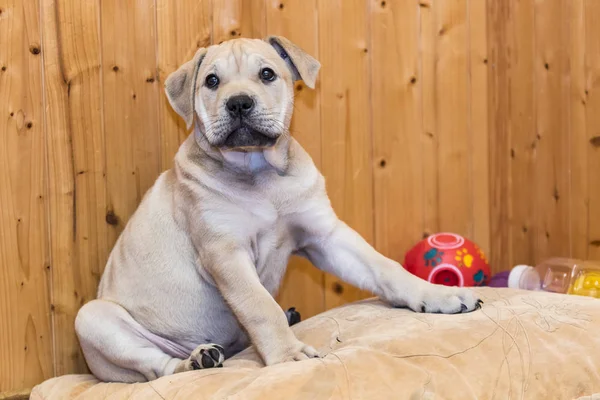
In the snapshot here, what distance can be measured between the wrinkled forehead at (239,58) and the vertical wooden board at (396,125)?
3.85ft

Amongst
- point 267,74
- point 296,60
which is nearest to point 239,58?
point 267,74

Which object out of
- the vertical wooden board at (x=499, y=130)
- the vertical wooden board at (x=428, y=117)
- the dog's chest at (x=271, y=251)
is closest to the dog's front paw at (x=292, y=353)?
the dog's chest at (x=271, y=251)

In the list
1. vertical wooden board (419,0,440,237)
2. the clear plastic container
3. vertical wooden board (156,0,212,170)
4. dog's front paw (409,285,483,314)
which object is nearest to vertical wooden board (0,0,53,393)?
vertical wooden board (156,0,212,170)

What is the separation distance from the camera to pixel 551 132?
4.25 meters

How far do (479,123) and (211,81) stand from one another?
200cm

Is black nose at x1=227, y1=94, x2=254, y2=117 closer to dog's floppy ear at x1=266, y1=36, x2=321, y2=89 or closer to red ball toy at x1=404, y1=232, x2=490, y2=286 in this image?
dog's floppy ear at x1=266, y1=36, x2=321, y2=89

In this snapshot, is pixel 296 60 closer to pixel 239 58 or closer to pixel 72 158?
pixel 239 58

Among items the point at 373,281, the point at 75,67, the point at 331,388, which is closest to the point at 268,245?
the point at 373,281

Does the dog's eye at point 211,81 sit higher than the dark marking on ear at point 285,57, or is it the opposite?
the dark marking on ear at point 285,57

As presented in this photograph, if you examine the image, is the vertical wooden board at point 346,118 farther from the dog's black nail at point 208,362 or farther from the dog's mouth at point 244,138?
the dog's black nail at point 208,362

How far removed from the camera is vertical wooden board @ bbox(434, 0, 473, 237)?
4227 mm

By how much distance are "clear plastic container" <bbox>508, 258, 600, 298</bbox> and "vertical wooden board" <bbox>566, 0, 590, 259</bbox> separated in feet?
0.58

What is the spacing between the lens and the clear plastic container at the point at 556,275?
143 inches

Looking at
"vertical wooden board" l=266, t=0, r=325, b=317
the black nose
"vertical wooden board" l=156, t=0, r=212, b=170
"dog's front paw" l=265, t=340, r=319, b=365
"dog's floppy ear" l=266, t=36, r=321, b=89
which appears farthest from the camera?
"vertical wooden board" l=266, t=0, r=325, b=317
